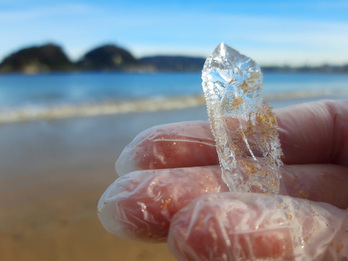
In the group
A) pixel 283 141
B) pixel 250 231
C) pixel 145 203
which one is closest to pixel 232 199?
pixel 250 231

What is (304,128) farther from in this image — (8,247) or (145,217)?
(8,247)

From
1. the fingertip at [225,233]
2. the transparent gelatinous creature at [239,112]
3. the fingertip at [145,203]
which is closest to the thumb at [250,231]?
the fingertip at [225,233]

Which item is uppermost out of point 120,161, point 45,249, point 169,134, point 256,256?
point 169,134

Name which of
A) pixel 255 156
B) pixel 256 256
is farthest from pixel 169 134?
pixel 256 256

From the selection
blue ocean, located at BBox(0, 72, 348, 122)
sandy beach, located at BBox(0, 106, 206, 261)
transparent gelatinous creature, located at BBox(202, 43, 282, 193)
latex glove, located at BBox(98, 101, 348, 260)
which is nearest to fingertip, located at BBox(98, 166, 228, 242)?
latex glove, located at BBox(98, 101, 348, 260)

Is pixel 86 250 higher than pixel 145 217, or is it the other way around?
pixel 145 217

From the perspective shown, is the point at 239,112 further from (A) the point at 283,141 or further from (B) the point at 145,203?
(B) the point at 145,203

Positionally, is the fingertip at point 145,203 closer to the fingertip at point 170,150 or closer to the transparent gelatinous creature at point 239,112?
the fingertip at point 170,150
